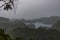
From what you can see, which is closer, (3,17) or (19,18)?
(3,17)

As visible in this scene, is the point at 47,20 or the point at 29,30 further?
the point at 47,20

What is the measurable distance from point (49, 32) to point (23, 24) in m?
0.75

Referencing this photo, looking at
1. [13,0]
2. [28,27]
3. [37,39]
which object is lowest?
[37,39]

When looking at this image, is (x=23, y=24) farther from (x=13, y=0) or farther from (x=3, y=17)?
(x=13, y=0)

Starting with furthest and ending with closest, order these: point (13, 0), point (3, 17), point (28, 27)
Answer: point (28, 27) < point (3, 17) < point (13, 0)

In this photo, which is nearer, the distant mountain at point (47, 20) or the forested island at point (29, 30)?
the forested island at point (29, 30)

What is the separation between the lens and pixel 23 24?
4.16 meters

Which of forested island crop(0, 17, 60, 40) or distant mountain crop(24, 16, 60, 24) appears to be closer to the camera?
forested island crop(0, 17, 60, 40)

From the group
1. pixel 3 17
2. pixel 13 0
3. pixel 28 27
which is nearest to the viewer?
pixel 13 0

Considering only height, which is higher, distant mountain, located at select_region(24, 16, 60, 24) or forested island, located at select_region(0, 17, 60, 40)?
distant mountain, located at select_region(24, 16, 60, 24)

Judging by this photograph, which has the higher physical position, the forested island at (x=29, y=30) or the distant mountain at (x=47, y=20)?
the distant mountain at (x=47, y=20)

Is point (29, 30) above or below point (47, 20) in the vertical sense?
below

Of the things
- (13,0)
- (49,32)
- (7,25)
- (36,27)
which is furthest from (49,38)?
(13,0)

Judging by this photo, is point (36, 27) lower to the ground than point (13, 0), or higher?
lower
